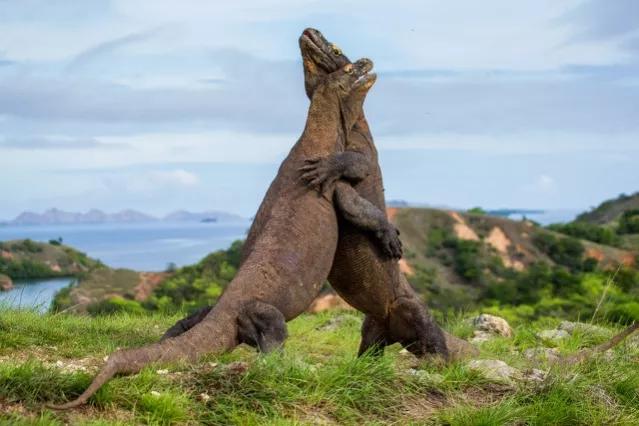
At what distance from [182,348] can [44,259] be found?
20.7m

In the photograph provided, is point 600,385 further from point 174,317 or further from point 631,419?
point 174,317

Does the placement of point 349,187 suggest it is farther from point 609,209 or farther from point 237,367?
point 609,209

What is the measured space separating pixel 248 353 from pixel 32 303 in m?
3.56

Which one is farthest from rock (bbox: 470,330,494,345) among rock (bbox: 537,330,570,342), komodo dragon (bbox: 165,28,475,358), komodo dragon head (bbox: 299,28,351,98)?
komodo dragon head (bbox: 299,28,351,98)

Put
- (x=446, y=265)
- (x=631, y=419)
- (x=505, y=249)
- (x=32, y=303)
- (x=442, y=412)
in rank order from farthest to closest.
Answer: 1. (x=505, y=249)
2. (x=446, y=265)
3. (x=32, y=303)
4. (x=631, y=419)
5. (x=442, y=412)

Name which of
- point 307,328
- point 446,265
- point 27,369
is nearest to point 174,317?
point 307,328

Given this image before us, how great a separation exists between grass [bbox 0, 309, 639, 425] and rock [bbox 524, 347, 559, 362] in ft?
0.89

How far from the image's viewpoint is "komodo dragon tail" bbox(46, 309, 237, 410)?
252 inches

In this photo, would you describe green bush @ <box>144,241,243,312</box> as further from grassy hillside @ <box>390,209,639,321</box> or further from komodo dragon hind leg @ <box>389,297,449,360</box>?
komodo dragon hind leg @ <box>389,297,449,360</box>

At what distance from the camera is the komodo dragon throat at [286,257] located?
726 centimetres

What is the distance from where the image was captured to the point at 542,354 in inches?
369

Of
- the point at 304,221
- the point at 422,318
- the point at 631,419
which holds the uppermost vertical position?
the point at 304,221

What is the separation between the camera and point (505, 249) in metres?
31.0

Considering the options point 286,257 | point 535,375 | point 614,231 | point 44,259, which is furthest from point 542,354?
point 614,231
